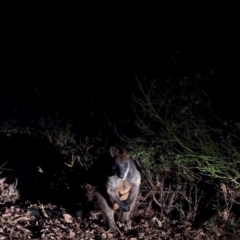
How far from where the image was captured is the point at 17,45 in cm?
1688

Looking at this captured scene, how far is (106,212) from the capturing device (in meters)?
8.59

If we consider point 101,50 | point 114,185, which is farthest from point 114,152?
point 101,50

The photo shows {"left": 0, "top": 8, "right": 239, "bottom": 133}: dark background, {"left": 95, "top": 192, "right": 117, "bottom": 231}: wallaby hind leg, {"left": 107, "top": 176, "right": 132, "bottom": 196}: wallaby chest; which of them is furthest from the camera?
{"left": 0, "top": 8, "right": 239, "bottom": 133}: dark background

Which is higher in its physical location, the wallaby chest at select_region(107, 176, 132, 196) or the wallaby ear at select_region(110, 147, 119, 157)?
the wallaby ear at select_region(110, 147, 119, 157)

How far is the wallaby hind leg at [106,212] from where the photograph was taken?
27.8ft

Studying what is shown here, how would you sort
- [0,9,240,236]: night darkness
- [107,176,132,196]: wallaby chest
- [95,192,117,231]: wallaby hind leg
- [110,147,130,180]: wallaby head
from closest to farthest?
[95,192,117,231]: wallaby hind leg, [110,147,130,180]: wallaby head, [107,176,132,196]: wallaby chest, [0,9,240,236]: night darkness

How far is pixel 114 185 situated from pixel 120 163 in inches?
14.9

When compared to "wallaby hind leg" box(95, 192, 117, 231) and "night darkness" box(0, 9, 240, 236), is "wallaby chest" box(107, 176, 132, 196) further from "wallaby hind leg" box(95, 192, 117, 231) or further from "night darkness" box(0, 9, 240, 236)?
"night darkness" box(0, 9, 240, 236)

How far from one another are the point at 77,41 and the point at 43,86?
5.80 ft

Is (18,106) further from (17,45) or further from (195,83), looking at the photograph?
(195,83)

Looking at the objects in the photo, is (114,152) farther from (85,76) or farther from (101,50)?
(101,50)

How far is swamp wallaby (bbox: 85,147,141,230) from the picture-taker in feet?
28.3

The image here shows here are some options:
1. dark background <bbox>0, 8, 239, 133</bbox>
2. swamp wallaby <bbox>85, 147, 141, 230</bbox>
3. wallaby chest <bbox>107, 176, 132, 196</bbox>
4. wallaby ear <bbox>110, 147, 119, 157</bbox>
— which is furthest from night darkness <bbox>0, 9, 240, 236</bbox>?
wallaby ear <bbox>110, 147, 119, 157</bbox>

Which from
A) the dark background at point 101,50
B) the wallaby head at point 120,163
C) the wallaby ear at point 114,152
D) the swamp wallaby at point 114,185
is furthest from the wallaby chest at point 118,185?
the dark background at point 101,50
